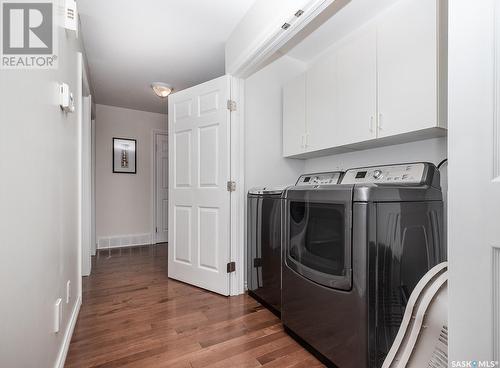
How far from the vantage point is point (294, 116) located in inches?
A: 100

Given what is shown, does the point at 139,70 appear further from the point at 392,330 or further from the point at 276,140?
the point at 392,330

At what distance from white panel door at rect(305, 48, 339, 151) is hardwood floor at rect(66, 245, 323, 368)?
1.50 m

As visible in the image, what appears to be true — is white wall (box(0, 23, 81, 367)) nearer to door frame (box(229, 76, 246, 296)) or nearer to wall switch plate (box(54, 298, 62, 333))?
wall switch plate (box(54, 298, 62, 333))

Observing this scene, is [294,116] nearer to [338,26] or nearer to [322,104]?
[322,104]

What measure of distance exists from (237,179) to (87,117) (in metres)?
2.03

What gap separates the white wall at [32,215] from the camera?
81 centimetres

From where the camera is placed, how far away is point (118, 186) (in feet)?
14.6

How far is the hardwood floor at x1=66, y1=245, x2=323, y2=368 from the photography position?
1.47 m

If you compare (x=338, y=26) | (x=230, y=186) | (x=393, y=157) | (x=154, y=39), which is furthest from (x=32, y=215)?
(x=338, y=26)

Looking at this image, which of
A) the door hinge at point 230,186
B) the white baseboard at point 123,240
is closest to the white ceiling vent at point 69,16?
the door hinge at point 230,186

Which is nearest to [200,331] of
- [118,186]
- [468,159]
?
[468,159]

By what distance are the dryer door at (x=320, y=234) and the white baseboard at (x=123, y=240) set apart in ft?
11.7

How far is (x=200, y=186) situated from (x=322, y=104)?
1366 mm

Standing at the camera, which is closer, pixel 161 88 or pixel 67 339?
pixel 67 339
